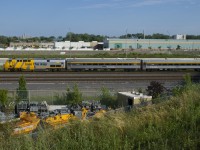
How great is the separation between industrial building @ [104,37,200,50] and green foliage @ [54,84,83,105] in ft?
235

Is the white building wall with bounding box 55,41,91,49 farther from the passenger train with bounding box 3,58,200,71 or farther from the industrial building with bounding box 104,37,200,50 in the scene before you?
the passenger train with bounding box 3,58,200,71

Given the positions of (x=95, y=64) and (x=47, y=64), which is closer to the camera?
(x=47, y=64)

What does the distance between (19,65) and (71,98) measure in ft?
69.0

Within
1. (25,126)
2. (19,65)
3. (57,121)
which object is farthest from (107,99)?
(19,65)

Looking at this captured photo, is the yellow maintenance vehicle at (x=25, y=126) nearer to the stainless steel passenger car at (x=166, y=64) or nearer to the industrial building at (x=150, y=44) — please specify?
the stainless steel passenger car at (x=166, y=64)

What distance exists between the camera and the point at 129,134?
4910 mm

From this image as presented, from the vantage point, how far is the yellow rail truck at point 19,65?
126ft

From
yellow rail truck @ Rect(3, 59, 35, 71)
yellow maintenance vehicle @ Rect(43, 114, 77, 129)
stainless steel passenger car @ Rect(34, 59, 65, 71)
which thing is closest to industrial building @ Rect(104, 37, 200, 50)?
stainless steel passenger car @ Rect(34, 59, 65, 71)

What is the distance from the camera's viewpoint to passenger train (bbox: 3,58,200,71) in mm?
38625

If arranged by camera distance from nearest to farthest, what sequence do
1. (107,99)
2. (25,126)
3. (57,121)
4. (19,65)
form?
(25,126) < (57,121) < (107,99) < (19,65)

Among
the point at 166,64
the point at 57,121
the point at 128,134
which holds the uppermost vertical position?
the point at 128,134

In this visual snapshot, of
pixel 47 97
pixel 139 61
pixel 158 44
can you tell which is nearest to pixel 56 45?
pixel 158 44

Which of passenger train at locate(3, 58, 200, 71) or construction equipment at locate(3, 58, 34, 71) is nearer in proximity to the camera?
construction equipment at locate(3, 58, 34, 71)

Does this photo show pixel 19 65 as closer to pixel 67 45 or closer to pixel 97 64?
pixel 97 64
